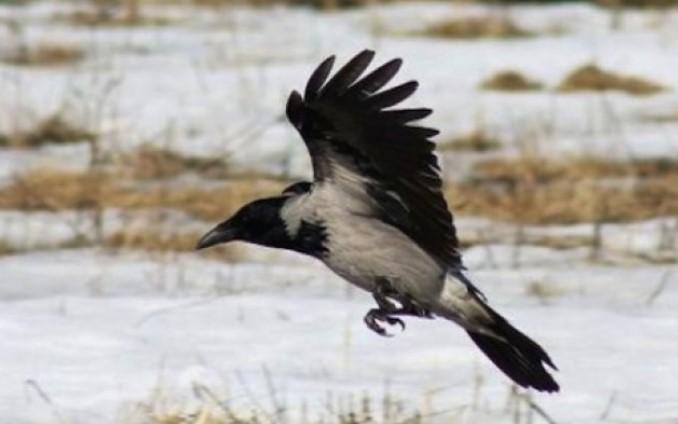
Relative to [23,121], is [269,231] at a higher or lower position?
higher

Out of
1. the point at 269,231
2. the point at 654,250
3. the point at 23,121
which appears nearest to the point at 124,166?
the point at 23,121

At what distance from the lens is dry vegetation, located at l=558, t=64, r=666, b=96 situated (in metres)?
12.5

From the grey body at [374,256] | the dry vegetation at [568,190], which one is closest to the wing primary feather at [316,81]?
the grey body at [374,256]

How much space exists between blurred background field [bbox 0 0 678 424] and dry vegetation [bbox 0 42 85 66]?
0.12ft

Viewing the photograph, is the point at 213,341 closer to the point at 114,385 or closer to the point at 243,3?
the point at 114,385

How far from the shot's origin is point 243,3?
55.7ft

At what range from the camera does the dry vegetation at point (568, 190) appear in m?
9.07

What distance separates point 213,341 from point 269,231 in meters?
1.46

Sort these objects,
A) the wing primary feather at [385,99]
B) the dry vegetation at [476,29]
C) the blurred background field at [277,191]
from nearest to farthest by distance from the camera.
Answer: the wing primary feather at [385,99]
the blurred background field at [277,191]
the dry vegetation at [476,29]

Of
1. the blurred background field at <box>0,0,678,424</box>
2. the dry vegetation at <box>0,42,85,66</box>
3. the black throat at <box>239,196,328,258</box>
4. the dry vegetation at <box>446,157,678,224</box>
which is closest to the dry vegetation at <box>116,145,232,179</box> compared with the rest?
the blurred background field at <box>0,0,678,424</box>

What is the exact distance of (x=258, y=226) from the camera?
191 inches

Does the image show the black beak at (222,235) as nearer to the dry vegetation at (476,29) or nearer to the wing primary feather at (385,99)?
the wing primary feather at (385,99)

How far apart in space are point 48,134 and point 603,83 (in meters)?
3.47

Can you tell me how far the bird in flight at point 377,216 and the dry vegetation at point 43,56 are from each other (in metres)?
8.59
